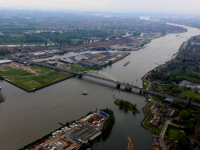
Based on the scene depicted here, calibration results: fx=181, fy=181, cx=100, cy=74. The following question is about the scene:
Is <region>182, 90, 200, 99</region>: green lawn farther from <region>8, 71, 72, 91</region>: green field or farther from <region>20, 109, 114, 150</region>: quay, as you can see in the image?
<region>8, 71, 72, 91</region>: green field

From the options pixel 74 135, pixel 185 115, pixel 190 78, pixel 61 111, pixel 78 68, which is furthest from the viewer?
pixel 78 68

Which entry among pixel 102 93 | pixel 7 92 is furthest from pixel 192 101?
pixel 7 92

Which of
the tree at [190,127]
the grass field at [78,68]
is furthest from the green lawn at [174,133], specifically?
the grass field at [78,68]

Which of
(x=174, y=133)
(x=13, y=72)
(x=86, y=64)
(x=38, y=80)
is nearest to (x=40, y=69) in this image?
(x=13, y=72)

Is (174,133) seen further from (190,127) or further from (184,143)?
(184,143)

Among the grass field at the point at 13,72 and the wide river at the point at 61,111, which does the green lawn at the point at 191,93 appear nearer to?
the wide river at the point at 61,111

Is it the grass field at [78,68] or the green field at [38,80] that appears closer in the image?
the green field at [38,80]
